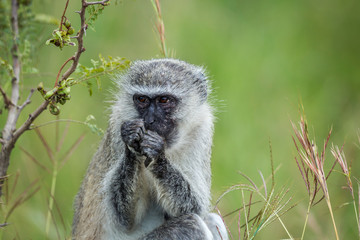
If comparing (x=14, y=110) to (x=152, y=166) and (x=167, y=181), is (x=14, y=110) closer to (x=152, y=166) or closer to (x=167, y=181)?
(x=152, y=166)

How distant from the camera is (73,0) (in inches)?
375

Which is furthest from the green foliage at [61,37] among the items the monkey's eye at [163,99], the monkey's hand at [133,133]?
the monkey's eye at [163,99]

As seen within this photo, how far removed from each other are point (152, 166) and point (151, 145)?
0.97ft

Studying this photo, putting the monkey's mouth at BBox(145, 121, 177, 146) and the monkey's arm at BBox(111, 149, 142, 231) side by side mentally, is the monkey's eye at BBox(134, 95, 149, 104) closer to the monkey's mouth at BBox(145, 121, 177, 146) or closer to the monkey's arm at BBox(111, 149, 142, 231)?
the monkey's mouth at BBox(145, 121, 177, 146)

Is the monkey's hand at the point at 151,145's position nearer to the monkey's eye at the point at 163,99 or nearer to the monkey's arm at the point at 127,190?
the monkey's arm at the point at 127,190

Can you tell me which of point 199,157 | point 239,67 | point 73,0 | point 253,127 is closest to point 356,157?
point 253,127

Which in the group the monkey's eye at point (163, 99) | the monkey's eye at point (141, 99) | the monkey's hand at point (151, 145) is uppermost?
the monkey's eye at point (141, 99)

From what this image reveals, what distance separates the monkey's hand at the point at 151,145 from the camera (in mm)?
5387

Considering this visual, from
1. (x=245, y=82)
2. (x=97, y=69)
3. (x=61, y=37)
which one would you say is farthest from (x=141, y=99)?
(x=245, y=82)

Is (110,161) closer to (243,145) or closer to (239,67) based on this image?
(243,145)

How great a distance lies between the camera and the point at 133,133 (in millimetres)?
5367

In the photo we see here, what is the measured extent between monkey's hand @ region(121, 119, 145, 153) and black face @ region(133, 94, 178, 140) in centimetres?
19

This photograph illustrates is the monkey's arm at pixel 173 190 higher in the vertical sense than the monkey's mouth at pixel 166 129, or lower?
lower

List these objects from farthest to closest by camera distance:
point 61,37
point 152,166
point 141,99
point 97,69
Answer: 1. point 141,99
2. point 152,166
3. point 97,69
4. point 61,37
